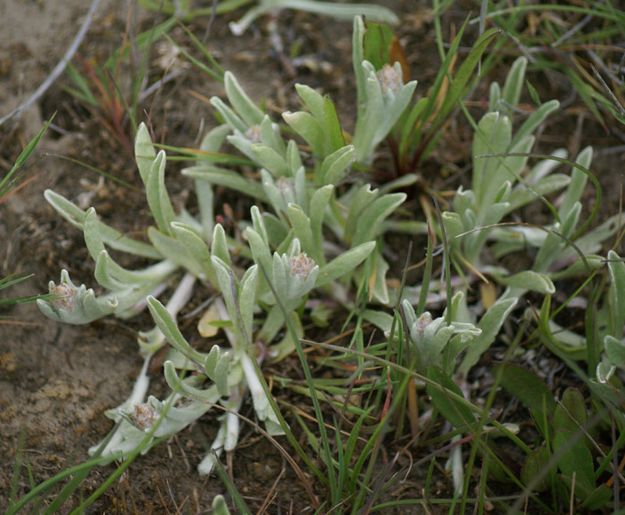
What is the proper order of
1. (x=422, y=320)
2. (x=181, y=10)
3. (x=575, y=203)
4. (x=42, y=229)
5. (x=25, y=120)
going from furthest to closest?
(x=181, y=10)
(x=25, y=120)
(x=42, y=229)
(x=575, y=203)
(x=422, y=320)

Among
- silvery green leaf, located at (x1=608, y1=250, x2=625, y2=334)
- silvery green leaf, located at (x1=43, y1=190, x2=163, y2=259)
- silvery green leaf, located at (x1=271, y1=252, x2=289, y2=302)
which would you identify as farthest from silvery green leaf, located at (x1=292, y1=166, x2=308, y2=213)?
silvery green leaf, located at (x1=608, y1=250, x2=625, y2=334)

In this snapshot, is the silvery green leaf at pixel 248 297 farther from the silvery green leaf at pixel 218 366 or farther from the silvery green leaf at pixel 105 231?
the silvery green leaf at pixel 105 231

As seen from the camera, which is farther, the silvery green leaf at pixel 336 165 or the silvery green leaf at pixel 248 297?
the silvery green leaf at pixel 336 165

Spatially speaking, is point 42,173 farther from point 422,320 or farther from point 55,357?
point 422,320

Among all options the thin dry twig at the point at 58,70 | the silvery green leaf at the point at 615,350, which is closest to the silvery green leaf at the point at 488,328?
the silvery green leaf at the point at 615,350

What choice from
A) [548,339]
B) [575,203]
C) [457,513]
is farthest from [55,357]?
[575,203]
